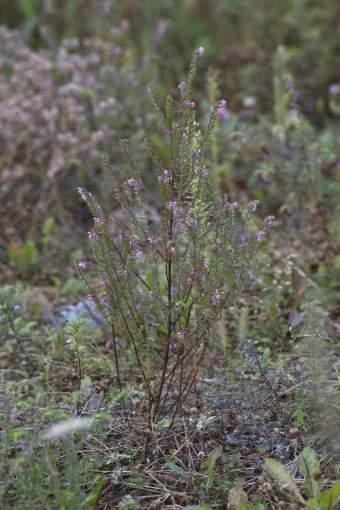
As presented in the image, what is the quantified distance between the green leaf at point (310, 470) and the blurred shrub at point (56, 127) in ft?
7.00

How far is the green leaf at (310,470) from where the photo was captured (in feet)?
6.83

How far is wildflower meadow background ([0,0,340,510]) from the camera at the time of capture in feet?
7.16

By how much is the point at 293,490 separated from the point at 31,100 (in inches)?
109

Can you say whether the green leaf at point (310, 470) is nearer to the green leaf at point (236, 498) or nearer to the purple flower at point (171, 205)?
the green leaf at point (236, 498)

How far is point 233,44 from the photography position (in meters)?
5.60

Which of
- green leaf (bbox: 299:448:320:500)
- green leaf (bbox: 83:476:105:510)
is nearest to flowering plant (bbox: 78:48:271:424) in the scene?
green leaf (bbox: 83:476:105:510)

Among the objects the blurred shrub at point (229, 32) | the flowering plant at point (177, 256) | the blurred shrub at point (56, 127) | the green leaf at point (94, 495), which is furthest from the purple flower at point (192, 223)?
the blurred shrub at point (229, 32)

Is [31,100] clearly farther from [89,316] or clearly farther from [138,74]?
[89,316]

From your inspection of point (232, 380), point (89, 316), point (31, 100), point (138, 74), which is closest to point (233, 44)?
point (138, 74)

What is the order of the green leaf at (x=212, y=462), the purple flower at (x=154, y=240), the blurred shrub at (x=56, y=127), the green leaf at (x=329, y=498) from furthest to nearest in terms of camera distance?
the blurred shrub at (x=56, y=127)
the purple flower at (x=154, y=240)
the green leaf at (x=212, y=462)
the green leaf at (x=329, y=498)

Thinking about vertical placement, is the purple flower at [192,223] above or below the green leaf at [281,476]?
above

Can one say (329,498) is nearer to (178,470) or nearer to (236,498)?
(236,498)

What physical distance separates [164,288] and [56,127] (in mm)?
1827

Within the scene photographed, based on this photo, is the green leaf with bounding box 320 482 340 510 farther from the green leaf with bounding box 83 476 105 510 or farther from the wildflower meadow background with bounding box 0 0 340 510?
the green leaf with bounding box 83 476 105 510
